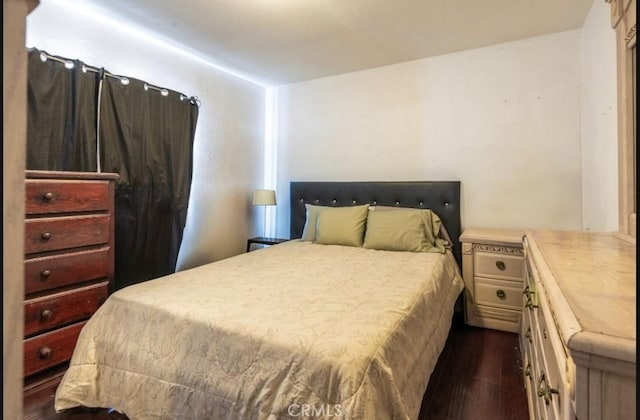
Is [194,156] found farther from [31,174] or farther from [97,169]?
[31,174]

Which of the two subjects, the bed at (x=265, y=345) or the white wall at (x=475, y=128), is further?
the white wall at (x=475, y=128)

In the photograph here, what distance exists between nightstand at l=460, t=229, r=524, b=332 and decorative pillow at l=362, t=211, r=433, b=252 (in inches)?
13.2

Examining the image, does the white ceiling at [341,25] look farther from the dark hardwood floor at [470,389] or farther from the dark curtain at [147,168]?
the dark hardwood floor at [470,389]

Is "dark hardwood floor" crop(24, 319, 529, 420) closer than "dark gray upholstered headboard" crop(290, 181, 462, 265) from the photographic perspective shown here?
Yes

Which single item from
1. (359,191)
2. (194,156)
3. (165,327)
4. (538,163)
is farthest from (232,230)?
(538,163)

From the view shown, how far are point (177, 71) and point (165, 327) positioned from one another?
2341 mm

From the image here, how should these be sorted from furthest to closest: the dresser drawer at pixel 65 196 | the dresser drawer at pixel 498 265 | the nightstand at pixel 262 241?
the nightstand at pixel 262 241, the dresser drawer at pixel 498 265, the dresser drawer at pixel 65 196

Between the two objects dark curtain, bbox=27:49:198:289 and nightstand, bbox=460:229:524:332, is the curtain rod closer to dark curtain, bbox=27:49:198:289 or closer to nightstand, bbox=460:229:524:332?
dark curtain, bbox=27:49:198:289

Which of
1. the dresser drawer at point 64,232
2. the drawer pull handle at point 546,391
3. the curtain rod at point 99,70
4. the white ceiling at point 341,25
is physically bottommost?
the drawer pull handle at point 546,391

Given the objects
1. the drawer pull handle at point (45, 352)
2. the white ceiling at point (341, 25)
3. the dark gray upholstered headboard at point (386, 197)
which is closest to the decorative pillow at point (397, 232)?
the dark gray upholstered headboard at point (386, 197)

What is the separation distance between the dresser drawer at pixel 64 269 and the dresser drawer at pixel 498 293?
8.51ft

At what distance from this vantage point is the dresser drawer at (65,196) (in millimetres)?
1575

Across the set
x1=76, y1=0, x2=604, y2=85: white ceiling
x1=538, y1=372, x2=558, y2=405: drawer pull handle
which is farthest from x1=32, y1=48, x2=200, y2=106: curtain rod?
x1=538, y1=372, x2=558, y2=405: drawer pull handle

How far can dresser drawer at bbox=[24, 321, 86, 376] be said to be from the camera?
1.58 m
